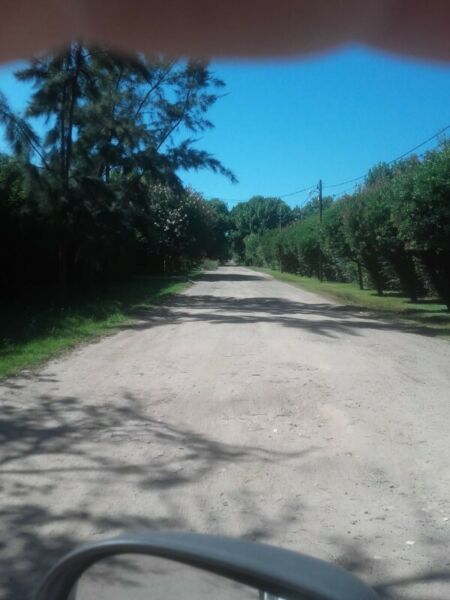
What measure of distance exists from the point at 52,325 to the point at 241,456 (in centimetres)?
1105

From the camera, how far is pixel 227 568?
75.0 inches

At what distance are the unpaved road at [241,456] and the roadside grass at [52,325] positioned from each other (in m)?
0.67

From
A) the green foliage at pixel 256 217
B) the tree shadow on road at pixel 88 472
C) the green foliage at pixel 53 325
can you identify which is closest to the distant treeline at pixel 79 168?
the green foliage at pixel 53 325

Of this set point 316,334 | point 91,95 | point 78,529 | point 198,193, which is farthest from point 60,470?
point 198,193

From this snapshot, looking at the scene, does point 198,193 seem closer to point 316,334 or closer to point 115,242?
point 115,242

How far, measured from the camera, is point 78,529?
428 cm

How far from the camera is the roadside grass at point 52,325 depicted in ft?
37.6

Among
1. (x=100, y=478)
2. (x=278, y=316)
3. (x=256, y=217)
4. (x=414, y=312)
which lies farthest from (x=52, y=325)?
(x=256, y=217)

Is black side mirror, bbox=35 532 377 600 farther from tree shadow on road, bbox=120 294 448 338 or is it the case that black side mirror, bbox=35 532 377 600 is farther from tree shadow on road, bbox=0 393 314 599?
tree shadow on road, bbox=120 294 448 338

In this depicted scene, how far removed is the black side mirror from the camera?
6.03ft

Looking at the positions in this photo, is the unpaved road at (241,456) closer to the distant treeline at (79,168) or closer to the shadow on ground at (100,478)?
the shadow on ground at (100,478)

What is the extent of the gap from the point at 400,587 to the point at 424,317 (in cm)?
1658

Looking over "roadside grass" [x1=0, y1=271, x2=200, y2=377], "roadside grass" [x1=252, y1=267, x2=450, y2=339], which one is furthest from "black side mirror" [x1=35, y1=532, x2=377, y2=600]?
"roadside grass" [x1=252, y1=267, x2=450, y2=339]

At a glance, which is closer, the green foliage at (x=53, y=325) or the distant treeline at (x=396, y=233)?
the green foliage at (x=53, y=325)
